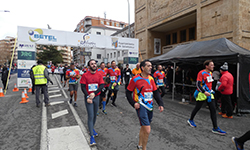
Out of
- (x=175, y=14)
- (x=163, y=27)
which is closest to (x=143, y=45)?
(x=163, y=27)

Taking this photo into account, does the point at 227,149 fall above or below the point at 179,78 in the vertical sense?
below

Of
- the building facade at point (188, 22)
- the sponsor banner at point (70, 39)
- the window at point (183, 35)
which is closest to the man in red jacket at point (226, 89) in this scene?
the building facade at point (188, 22)

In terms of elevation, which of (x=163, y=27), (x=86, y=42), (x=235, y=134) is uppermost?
(x=163, y=27)

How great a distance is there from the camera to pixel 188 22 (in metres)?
22.6

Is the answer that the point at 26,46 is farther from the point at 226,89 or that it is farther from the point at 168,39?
the point at 168,39

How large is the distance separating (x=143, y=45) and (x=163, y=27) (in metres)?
4.77

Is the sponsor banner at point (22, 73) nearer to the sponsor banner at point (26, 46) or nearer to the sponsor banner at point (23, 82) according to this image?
the sponsor banner at point (23, 82)

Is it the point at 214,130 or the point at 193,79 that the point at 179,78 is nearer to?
the point at 193,79

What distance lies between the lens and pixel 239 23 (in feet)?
45.7

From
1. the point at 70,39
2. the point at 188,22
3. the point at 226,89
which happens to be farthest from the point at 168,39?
the point at 226,89

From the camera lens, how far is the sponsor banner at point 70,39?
12641mm

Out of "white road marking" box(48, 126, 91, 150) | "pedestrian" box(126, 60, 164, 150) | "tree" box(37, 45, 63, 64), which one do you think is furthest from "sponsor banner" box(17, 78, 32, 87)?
"tree" box(37, 45, 63, 64)

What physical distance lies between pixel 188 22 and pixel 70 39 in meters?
17.0

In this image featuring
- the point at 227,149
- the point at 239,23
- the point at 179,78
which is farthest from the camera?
the point at 239,23
